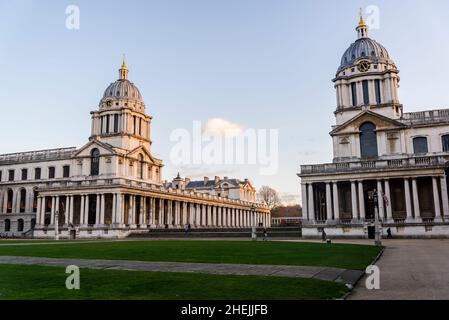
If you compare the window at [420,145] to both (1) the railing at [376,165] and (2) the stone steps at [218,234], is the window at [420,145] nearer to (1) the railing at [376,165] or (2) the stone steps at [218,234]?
(1) the railing at [376,165]

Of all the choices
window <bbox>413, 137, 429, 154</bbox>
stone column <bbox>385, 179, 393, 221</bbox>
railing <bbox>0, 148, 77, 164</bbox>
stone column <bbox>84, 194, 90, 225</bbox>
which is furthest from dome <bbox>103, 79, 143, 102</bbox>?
window <bbox>413, 137, 429, 154</bbox>

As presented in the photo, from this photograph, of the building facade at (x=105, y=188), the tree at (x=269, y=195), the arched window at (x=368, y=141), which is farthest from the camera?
the tree at (x=269, y=195)

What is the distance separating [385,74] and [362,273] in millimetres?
64940

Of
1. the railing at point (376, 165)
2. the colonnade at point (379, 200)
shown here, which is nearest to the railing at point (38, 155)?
the railing at point (376, 165)

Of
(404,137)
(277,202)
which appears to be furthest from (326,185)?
(277,202)

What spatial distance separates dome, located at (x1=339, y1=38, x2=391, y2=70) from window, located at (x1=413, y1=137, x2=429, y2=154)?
16.6 meters

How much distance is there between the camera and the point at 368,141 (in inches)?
2817

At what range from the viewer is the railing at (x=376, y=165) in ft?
201

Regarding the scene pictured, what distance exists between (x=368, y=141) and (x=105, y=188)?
47.5m

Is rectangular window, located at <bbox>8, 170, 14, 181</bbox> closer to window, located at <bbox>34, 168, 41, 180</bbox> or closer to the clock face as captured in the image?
window, located at <bbox>34, 168, 41, 180</bbox>

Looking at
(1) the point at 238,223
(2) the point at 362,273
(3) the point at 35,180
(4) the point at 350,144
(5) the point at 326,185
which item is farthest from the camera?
(1) the point at 238,223

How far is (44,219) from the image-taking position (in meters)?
82.6

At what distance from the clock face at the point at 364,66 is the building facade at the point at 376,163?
17 cm
